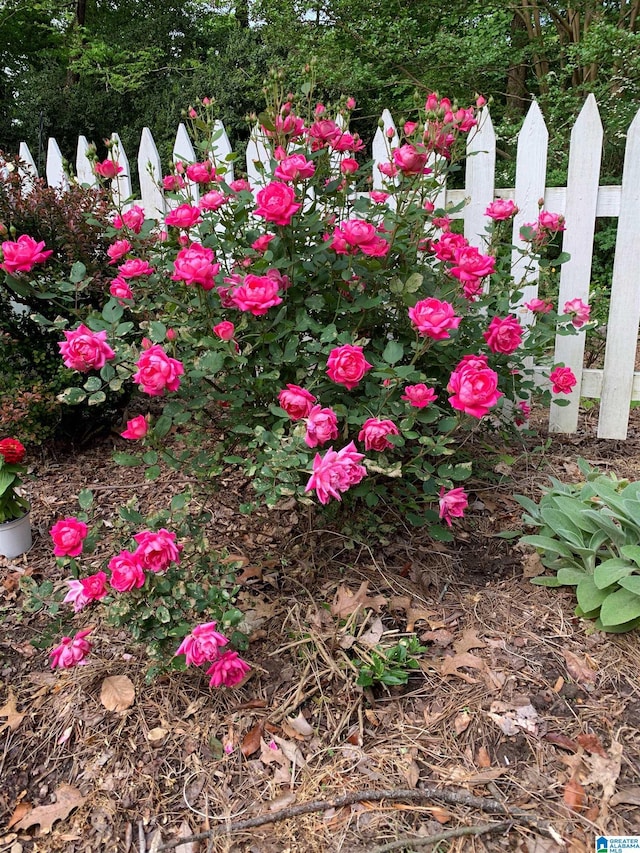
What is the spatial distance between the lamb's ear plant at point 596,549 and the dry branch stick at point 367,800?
0.54 metres

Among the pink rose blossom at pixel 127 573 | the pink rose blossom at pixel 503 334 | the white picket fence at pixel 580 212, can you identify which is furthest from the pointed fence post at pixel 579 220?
the pink rose blossom at pixel 127 573

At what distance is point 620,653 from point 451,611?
0.44 m

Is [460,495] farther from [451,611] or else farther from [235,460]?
[235,460]

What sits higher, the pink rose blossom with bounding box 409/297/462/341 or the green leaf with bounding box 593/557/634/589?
A: the pink rose blossom with bounding box 409/297/462/341

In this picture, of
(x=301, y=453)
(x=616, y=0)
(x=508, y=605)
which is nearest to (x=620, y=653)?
(x=508, y=605)

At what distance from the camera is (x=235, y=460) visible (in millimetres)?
1607

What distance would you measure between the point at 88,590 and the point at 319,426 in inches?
24.6

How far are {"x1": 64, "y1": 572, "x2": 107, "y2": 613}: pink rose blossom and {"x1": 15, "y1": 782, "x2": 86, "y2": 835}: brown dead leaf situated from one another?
0.40m

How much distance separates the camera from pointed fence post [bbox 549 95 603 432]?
2480mm

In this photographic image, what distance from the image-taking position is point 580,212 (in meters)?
2.60

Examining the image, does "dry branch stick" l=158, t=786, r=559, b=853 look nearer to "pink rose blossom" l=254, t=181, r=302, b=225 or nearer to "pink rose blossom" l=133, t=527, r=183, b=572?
"pink rose blossom" l=133, t=527, r=183, b=572

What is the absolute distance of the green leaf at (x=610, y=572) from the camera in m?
1.50

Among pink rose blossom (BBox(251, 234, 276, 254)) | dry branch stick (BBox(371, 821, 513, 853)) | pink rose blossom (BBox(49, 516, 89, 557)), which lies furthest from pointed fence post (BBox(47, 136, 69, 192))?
dry branch stick (BBox(371, 821, 513, 853))

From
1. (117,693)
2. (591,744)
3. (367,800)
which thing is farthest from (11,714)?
(591,744)
